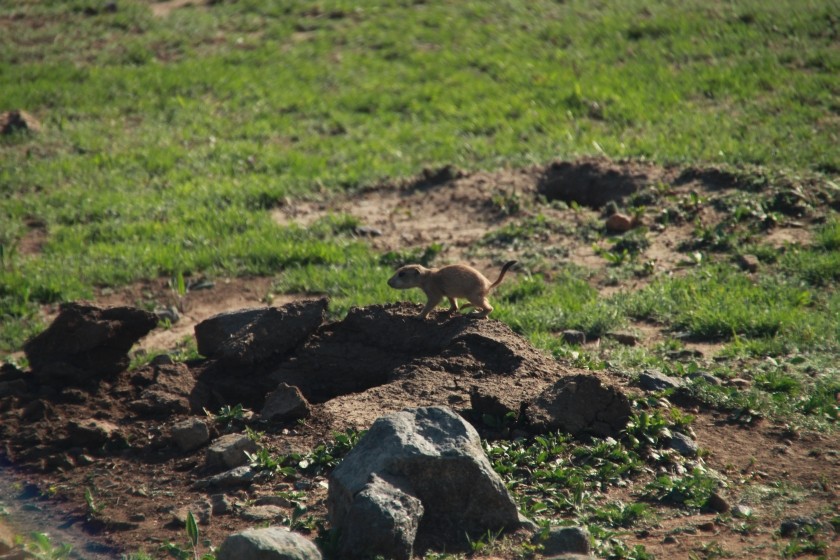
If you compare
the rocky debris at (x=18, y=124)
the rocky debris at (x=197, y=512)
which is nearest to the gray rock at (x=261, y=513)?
the rocky debris at (x=197, y=512)

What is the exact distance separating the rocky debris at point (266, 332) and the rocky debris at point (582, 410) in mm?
1763

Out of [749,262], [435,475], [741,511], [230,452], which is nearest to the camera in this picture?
[435,475]

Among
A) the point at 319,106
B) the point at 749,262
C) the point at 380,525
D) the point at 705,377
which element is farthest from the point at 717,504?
the point at 319,106

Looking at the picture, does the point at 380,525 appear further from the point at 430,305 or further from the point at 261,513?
the point at 430,305

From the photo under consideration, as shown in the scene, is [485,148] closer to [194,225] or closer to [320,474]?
[194,225]

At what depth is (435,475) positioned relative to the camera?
4906 millimetres

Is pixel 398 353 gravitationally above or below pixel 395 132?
above

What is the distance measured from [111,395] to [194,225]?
13.2 ft

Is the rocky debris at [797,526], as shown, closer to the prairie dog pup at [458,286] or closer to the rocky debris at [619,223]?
the prairie dog pup at [458,286]

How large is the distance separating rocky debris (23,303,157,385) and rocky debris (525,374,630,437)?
2789 mm

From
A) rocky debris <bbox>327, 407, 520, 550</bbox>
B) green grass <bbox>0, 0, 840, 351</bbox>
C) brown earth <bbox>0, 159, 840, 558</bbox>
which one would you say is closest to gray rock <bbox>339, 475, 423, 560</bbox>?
rocky debris <bbox>327, 407, 520, 550</bbox>

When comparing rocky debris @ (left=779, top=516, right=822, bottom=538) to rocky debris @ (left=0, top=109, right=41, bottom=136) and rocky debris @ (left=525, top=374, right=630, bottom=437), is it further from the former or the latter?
rocky debris @ (left=0, top=109, right=41, bottom=136)

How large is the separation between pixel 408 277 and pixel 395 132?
523cm

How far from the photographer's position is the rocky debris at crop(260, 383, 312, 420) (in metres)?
6.07
